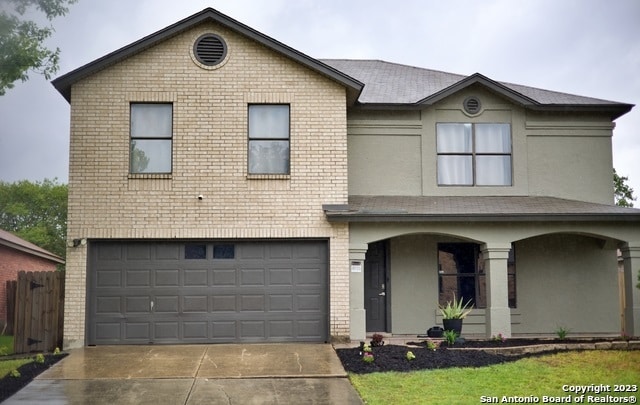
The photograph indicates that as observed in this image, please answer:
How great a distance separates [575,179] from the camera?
57.8ft

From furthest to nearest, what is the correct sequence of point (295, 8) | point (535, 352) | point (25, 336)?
point (295, 8) < point (25, 336) < point (535, 352)

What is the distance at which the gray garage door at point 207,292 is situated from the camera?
15.2 metres

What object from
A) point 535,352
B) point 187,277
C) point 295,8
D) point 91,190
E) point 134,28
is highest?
point 295,8

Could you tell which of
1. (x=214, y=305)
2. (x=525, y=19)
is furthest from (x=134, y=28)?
(x=525, y=19)

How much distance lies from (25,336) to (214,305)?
3.91m

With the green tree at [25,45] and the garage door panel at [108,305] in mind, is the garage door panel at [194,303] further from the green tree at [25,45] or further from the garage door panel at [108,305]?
the green tree at [25,45]

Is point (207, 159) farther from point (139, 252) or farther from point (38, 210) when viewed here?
point (38, 210)

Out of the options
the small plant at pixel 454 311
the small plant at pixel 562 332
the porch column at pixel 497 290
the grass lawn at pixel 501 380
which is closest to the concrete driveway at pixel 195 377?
the grass lawn at pixel 501 380

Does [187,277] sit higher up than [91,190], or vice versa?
[91,190]

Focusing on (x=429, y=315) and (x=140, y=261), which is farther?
(x=429, y=315)

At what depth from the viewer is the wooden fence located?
48.0ft

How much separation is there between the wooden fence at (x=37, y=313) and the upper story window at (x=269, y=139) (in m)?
4.95

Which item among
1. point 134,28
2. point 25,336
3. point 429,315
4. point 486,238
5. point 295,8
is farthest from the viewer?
point 295,8

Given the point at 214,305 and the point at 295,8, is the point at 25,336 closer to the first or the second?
the point at 214,305
